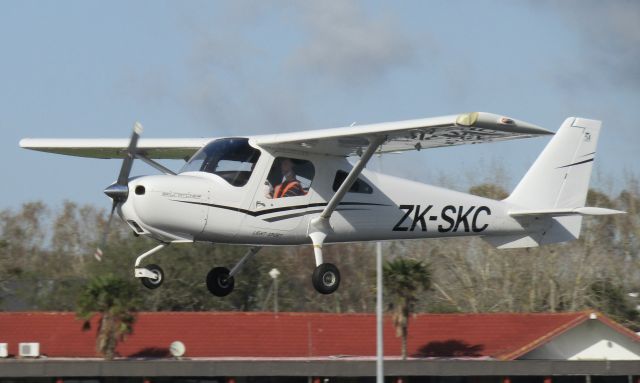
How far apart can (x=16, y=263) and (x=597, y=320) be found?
4721cm

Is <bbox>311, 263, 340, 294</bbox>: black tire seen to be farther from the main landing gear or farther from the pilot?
the pilot

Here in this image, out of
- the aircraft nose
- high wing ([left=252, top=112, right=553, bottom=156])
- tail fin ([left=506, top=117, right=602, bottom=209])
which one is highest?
tail fin ([left=506, top=117, right=602, bottom=209])

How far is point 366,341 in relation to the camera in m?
33.8

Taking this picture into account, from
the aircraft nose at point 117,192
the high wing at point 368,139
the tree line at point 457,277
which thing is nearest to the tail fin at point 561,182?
the high wing at point 368,139

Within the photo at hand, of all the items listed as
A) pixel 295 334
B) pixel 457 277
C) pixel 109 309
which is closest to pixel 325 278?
pixel 295 334

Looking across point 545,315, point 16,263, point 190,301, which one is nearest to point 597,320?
point 545,315

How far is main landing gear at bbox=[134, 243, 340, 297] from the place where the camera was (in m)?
15.4

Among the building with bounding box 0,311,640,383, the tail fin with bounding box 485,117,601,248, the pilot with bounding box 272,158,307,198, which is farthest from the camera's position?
the building with bounding box 0,311,640,383

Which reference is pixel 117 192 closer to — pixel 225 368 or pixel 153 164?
pixel 153 164

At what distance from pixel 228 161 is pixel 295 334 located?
1907 cm

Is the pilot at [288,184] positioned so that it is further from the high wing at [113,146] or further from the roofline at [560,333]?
the roofline at [560,333]

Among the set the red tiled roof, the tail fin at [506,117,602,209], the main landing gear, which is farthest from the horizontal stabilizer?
the red tiled roof

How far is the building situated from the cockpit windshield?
16.3m

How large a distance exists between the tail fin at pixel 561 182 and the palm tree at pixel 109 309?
57.4ft
